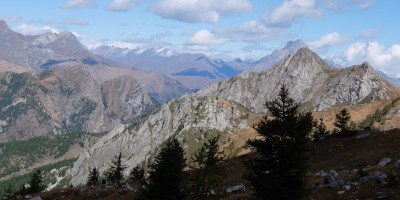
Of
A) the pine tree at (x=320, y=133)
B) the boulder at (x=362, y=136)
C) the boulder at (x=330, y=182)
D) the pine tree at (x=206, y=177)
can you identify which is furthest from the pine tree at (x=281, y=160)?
the pine tree at (x=320, y=133)

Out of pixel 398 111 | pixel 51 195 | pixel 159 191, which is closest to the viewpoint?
pixel 159 191

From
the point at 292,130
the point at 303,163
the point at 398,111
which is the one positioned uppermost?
the point at 292,130

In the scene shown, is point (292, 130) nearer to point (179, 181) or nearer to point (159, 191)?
point (179, 181)

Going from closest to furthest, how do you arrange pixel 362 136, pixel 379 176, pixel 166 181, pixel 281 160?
pixel 281 160
pixel 166 181
pixel 379 176
pixel 362 136

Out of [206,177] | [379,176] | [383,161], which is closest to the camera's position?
[206,177]

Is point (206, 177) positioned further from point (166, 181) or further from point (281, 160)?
point (281, 160)

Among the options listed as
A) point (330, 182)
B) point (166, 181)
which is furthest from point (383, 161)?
point (166, 181)

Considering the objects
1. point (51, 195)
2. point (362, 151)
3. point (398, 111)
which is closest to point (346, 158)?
point (362, 151)

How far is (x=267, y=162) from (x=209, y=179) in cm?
435

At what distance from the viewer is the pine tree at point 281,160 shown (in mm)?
25156

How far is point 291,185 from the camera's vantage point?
25641mm

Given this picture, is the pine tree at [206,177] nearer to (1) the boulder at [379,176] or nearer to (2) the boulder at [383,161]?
(1) the boulder at [379,176]

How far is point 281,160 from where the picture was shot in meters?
25.6

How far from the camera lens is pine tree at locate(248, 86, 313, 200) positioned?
82.5ft
